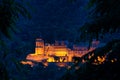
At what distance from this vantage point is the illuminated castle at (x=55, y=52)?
66.6 feet

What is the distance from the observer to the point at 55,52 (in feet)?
68.3

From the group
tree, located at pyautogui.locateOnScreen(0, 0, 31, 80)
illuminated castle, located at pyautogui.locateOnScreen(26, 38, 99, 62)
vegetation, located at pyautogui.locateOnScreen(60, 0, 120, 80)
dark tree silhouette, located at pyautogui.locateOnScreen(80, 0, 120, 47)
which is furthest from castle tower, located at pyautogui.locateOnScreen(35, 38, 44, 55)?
tree, located at pyautogui.locateOnScreen(0, 0, 31, 80)

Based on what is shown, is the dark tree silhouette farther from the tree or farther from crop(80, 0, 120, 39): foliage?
the tree

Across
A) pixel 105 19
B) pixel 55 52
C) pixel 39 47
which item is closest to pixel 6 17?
pixel 105 19

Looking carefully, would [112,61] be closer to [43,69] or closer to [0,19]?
[0,19]

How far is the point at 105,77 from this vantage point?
3.82 m

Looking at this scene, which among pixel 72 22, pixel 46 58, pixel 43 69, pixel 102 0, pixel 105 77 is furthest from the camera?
pixel 72 22

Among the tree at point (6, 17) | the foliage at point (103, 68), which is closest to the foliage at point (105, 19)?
the foliage at point (103, 68)

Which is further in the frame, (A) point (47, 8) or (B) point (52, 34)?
(A) point (47, 8)

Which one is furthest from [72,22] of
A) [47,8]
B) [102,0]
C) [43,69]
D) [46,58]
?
[102,0]

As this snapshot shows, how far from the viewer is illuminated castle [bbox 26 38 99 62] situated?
2030 centimetres

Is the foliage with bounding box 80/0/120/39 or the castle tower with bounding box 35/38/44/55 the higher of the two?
the castle tower with bounding box 35/38/44/55

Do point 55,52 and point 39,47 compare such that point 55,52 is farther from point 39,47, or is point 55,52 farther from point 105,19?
point 105,19

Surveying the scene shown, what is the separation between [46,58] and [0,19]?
17370 millimetres
